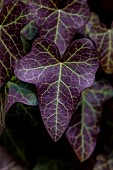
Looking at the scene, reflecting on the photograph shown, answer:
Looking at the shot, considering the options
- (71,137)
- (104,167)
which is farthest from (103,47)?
(104,167)

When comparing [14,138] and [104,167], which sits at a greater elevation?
[14,138]

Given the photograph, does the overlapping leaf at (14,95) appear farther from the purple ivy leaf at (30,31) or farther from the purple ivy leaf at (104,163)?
the purple ivy leaf at (104,163)

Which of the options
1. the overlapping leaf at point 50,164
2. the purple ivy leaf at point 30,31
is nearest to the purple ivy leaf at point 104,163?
the overlapping leaf at point 50,164

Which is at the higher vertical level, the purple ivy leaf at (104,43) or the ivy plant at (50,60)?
the ivy plant at (50,60)

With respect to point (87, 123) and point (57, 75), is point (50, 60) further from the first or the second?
point (87, 123)

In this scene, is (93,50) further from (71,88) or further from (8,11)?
(8,11)

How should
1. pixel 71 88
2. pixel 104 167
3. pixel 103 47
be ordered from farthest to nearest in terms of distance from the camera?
1. pixel 104 167
2. pixel 103 47
3. pixel 71 88
